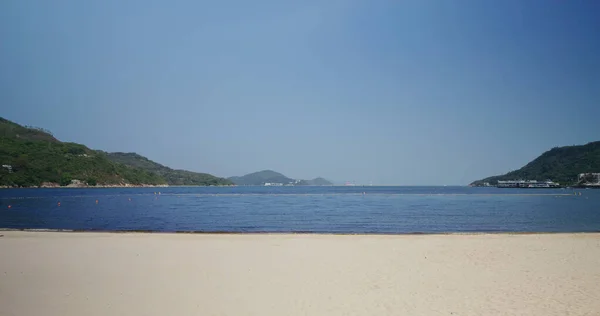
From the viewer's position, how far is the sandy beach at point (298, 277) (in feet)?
30.8

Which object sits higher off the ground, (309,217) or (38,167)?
(38,167)

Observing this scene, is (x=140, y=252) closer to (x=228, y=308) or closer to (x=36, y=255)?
(x=36, y=255)

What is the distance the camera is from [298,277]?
41.3ft

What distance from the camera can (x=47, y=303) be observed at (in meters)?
9.69

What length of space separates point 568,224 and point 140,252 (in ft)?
111

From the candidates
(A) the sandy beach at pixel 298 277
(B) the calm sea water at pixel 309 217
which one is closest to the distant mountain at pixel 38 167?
(B) the calm sea water at pixel 309 217

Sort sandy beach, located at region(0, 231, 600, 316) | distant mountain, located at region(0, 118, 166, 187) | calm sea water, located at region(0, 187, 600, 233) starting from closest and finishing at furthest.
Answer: sandy beach, located at region(0, 231, 600, 316) < calm sea water, located at region(0, 187, 600, 233) < distant mountain, located at region(0, 118, 166, 187)

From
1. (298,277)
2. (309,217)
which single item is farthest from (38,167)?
(298,277)

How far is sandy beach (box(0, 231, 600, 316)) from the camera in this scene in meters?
9.39

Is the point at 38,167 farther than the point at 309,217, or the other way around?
the point at 38,167

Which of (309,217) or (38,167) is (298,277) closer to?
(309,217)

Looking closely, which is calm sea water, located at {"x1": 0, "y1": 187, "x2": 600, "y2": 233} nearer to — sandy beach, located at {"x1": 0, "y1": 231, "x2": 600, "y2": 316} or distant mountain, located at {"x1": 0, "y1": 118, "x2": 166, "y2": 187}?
sandy beach, located at {"x1": 0, "y1": 231, "x2": 600, "y2": 316}

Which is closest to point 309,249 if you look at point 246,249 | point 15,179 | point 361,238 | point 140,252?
point 246,249

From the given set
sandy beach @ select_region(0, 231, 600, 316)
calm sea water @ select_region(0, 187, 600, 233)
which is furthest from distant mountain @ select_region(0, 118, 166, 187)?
sandy beach @ select_region(0, 231, 600, 316)
